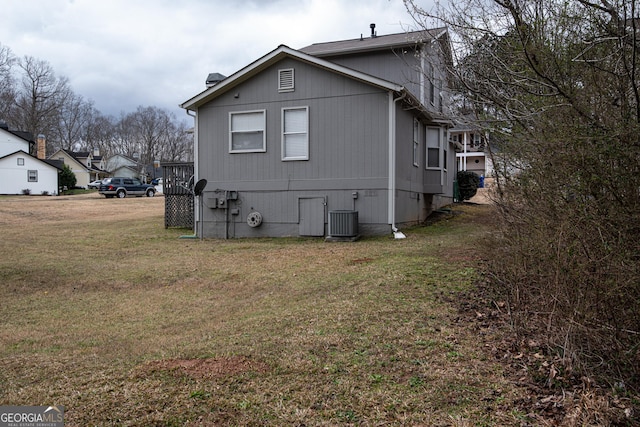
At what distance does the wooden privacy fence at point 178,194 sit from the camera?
49.4 ft

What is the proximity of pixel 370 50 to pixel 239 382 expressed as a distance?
1423 centimetres

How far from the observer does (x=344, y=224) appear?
37.6 ft

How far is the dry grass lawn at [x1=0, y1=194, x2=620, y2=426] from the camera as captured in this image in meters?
3.19

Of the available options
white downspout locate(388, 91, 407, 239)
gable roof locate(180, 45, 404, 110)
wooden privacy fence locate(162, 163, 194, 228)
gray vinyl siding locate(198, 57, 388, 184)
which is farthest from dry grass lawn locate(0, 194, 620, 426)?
wooden privacy fence locate(162, 163, 194, 228)

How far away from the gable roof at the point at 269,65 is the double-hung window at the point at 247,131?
2.60 ft

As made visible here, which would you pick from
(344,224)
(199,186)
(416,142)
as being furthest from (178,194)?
(416,142)

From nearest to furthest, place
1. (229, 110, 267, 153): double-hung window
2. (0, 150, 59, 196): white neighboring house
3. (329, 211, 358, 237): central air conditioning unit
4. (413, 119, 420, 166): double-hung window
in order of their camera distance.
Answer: (329, 211, 358, 237): central air conditioning unit < (229, 110, 267, 153): double-hung window < (413, 119, 420, 166): double-hung window < (0, 150, 59, 196): white neighboring house

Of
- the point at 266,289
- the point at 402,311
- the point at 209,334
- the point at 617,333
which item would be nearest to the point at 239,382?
the point at 209,334

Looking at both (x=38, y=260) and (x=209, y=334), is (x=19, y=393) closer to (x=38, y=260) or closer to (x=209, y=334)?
(x=209, y=334)

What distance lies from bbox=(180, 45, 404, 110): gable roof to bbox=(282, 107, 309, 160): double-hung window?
4.08 feet

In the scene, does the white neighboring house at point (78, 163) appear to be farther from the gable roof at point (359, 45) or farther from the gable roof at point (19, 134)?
the gable roof at point (359, 45)

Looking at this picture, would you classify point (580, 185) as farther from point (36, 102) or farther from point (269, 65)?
point (36, 102)

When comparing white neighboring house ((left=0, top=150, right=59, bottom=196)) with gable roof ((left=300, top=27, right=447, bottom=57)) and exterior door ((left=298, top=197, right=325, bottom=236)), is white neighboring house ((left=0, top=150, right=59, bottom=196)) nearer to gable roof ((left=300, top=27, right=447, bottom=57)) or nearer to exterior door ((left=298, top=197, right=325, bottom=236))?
gable roof ((left=300, top=27, right=447, bottom=57))

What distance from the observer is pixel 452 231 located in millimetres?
12320
